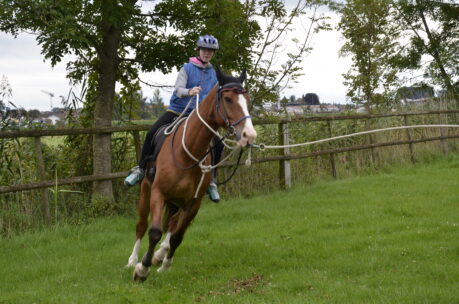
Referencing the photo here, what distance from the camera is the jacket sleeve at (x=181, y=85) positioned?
6914mm

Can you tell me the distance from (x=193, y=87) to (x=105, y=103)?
460 centimetres

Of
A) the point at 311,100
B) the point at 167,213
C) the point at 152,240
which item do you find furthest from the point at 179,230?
the point at 311,100

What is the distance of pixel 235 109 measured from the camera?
574cm

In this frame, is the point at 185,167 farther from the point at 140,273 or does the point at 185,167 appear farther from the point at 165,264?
the point at 165,264

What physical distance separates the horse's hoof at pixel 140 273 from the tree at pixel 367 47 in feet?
60.6

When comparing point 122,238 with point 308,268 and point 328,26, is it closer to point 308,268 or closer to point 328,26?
point 308,268

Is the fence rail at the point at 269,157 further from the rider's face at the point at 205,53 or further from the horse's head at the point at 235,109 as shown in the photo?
the horse's head at the point at 235,109

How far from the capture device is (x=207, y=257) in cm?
775

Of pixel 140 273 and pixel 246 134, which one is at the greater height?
pixel 246 134

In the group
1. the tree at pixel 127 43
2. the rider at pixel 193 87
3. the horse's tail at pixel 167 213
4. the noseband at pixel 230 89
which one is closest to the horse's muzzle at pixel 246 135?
the noseband at pixel 230 89

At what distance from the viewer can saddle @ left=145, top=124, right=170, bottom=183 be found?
23.9 feet

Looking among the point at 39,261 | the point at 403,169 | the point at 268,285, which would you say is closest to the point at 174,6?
the point at 39,261

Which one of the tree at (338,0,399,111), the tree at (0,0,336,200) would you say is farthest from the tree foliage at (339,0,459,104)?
the tree at (0,0,336,200)

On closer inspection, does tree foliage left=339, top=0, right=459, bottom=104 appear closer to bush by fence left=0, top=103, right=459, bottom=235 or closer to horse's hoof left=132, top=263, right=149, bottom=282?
bush by fence left=0, top=103, right=459, bottom=235
